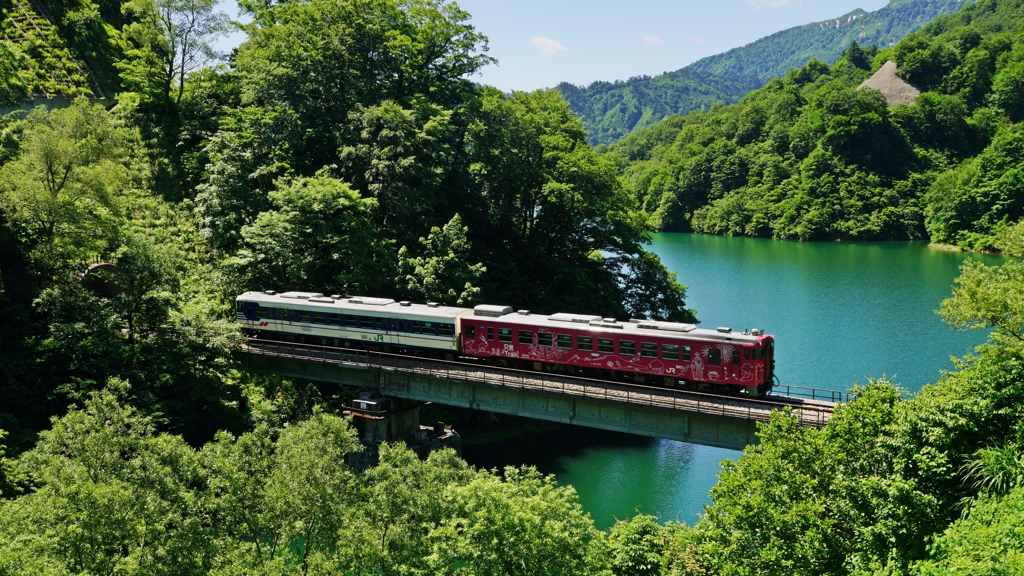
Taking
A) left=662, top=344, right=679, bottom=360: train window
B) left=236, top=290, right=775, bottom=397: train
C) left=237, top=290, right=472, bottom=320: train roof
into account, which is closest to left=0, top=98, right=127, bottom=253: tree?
left=237, top=290, right=472, bottom=320: train roof

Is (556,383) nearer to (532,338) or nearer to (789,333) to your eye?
(532,338)

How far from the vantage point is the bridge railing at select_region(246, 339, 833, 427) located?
25.3m

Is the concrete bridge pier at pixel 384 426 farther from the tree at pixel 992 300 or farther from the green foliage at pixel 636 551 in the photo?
the tree at pixel 992 300

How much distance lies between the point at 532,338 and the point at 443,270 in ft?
32.6

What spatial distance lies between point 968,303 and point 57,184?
36339 millimetres

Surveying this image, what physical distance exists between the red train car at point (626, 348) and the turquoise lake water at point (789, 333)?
220 inches

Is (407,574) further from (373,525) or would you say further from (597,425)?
(597,425)

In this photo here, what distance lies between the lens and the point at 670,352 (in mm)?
28422

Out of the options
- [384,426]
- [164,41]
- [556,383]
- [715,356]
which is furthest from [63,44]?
[715,356]

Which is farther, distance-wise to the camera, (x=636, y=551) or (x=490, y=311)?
(x=490, y=311)

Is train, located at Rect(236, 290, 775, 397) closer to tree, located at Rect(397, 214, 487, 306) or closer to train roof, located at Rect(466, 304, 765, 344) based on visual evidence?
train roof, located at Rect(466, 304, 765, 344)

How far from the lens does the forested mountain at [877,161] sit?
9338cm

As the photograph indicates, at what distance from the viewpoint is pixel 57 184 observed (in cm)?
3403

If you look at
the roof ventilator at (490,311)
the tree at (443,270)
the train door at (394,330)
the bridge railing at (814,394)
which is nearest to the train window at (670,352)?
the bridge railing at (814,394)
